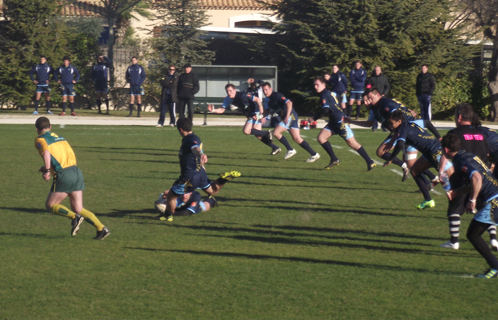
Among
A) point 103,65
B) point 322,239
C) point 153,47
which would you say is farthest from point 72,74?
point 322,239

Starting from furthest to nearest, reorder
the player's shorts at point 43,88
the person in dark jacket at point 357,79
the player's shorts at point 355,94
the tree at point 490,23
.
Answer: the tree at point 490,23 < the player's shorts at point 43,88 < the player's shorts at point 355,94 < the person in dark jacket at point 357,79

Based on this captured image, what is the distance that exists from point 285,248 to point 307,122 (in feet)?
21.0

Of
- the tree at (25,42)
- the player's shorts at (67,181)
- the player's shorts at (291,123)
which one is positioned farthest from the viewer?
the tree at (25,42)

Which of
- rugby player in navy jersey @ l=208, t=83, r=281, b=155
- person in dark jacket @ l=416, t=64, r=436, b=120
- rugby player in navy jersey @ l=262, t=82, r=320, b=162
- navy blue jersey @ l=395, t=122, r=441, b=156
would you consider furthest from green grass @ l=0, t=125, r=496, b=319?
person in dark jacket @ l=416, t=64, r=436, b=120

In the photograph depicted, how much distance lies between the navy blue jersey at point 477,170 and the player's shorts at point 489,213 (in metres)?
0.06

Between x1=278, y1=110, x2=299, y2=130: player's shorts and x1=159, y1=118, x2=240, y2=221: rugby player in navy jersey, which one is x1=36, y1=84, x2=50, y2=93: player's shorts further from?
x1=159, y1=118, x2=240, y2=221: rugby player in navy jersey

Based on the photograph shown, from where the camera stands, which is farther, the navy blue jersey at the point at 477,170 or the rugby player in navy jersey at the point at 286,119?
the rugby player in navy jersey at the point at 286,119

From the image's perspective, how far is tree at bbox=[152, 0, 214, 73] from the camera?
32156mm

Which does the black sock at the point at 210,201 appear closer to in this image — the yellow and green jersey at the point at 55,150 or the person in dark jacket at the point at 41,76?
the yellow and green jersey at the point at 55,150

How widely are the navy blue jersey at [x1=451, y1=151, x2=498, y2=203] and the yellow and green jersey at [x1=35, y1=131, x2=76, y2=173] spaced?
448 cm

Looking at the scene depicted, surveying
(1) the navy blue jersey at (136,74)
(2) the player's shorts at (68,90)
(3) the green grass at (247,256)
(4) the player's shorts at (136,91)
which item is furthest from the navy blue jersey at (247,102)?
(2) the player's shorts at (68,90)

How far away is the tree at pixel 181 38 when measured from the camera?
3216 centimetres

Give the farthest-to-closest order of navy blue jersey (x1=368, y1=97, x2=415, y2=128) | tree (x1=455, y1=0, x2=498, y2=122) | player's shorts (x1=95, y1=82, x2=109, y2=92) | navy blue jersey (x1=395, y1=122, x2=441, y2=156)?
tree (x1=455, y1=0, x2=498, y2=122) → player's shorts (x1=95, y1=82, x2=109, y2=92) → navy blue jersey (x1=368, y1=97, x2=415, y2=128) → navy blue jersey (x1=395, y1=122, x2=441, y2=156)

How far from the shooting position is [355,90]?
974 inches
